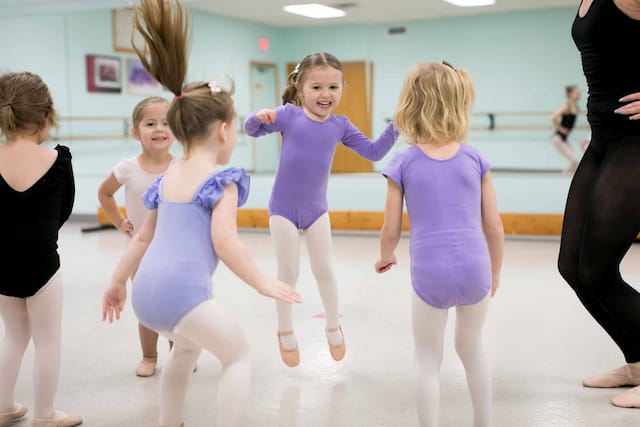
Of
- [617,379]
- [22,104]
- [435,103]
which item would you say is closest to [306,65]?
[435,103]

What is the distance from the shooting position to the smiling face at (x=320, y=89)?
10.0 ft

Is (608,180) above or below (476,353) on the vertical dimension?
above

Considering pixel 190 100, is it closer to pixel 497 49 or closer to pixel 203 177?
pixel 203 177

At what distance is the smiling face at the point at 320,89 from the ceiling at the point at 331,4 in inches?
229

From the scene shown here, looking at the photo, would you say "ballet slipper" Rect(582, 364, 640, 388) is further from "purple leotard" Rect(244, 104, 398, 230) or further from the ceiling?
the ceiling

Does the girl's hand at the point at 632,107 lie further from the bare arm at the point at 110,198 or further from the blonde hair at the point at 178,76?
the bare arm at the point at 110,198

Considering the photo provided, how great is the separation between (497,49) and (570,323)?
780 centimetres

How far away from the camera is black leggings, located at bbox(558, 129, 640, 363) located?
2581 mm

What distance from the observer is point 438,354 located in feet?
7.23

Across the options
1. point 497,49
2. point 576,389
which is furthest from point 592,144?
point 497,49

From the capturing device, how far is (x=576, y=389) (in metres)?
2.85

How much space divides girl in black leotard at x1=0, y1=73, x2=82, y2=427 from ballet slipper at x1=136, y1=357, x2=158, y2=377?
0.55 metres

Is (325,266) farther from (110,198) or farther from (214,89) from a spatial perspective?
(214,89)

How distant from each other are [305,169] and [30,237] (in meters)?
1.18
